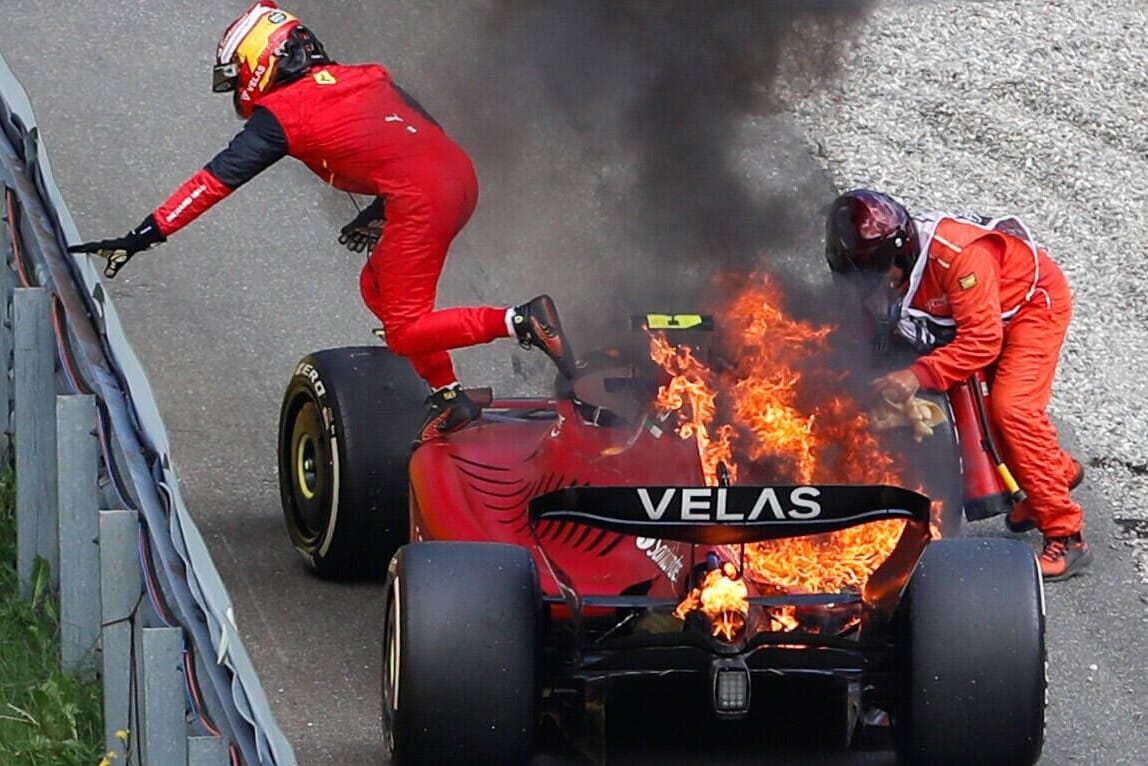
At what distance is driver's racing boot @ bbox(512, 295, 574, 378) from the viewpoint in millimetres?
8297

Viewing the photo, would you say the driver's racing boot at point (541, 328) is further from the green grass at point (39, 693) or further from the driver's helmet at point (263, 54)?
the green grass at point (39, 693)

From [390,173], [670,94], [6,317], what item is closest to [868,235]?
[670,94]

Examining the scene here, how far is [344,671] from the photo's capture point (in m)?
7.93

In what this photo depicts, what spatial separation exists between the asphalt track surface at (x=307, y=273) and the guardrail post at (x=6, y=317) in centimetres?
112

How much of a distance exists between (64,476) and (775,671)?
2113 mm

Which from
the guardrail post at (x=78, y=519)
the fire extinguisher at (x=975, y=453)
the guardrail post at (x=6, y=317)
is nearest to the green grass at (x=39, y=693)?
the guardrail post at (x=78, y=519)

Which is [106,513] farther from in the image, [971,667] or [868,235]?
[868,235]

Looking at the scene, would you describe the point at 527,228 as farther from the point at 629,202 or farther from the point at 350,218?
the point at 629,202

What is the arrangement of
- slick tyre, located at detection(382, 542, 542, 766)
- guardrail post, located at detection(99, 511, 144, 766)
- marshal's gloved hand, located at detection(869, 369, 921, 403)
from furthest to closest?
marshal's gloved hand, located at detection(869, 369, 921, 403) → slick tyre, located at detection(382, 542, 542, 766) → guardrail post, located at detection(99, 511, 144, 766)

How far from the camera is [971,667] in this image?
20.4 ft

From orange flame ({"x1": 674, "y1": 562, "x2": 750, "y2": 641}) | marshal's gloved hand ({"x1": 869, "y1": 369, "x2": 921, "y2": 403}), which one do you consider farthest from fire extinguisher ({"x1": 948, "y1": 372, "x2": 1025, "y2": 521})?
orange flame ({"x1": 674, "y1": 562, "x2": 750, "y2": 641})

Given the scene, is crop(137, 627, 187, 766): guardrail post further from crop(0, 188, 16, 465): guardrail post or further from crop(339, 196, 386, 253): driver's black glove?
crop(339, 196, 386, 253): driver's black glove

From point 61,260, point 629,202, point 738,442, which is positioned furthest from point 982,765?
point 629,202

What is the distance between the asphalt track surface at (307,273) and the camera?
7977 millimetres
